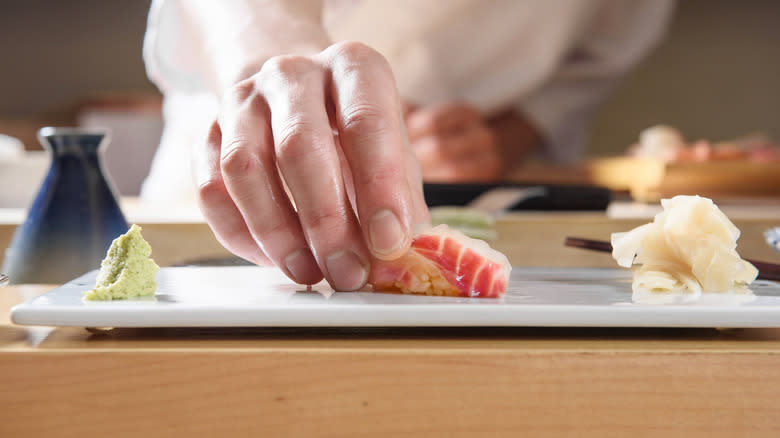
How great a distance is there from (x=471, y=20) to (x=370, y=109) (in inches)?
69.1

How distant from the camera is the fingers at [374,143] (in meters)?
0.47

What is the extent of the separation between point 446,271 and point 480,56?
6.15 ft

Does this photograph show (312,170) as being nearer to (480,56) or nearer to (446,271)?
(446,271)

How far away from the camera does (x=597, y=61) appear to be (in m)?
2.56

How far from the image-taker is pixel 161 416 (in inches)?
13.7

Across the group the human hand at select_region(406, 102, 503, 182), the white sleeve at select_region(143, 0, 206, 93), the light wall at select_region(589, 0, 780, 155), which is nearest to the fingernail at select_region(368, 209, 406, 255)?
the white sleeve at select_region(143, 0, 206, 93)

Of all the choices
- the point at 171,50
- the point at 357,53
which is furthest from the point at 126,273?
the point at 171,50

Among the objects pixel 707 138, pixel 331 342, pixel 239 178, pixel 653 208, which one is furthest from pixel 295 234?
pixel 707 138

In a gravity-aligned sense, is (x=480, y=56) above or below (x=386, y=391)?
above

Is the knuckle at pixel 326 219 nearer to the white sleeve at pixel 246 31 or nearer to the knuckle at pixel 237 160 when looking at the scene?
the knuckle at pixel 237 160

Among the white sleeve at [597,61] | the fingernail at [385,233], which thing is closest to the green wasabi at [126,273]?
the fingernail at [385,233]

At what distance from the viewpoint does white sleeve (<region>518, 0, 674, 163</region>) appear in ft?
8.20

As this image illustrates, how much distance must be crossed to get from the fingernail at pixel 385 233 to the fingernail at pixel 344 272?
18 mm

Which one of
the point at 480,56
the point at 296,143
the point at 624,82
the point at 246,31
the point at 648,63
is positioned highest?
the point at 648,63
